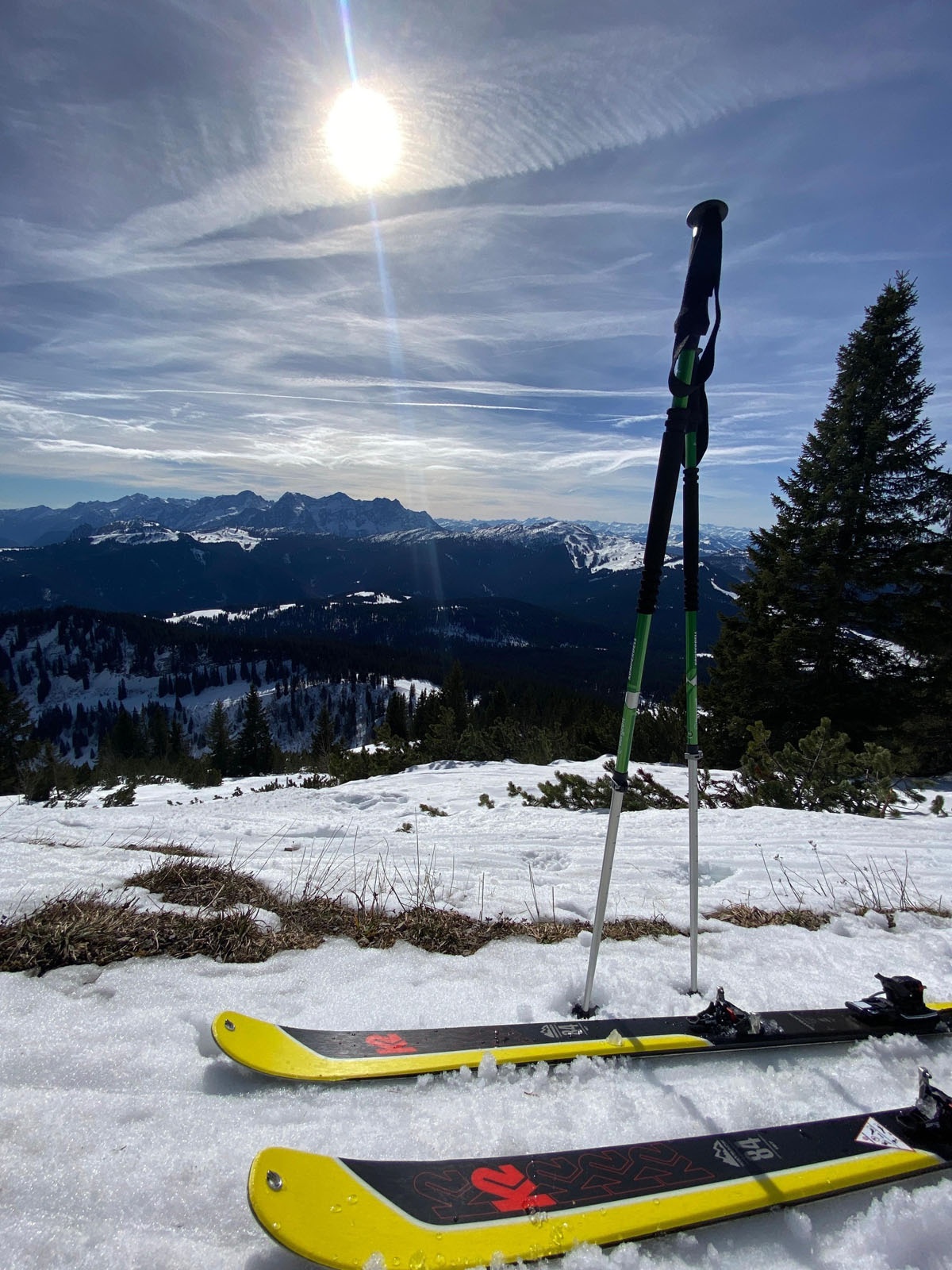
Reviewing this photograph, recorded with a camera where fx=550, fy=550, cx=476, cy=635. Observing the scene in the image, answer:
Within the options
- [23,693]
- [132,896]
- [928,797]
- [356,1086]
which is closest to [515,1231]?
[356,1086]

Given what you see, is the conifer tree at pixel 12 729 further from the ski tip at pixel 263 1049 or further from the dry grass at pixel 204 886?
the ski tip at pixel 263 1049

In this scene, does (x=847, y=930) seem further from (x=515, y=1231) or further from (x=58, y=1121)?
(x=58, y=1121)

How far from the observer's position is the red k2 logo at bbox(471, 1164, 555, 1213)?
1.85 m

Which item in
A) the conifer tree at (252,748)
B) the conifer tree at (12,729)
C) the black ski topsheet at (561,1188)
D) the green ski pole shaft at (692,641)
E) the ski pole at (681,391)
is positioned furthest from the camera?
the conifer tree at (252,748)

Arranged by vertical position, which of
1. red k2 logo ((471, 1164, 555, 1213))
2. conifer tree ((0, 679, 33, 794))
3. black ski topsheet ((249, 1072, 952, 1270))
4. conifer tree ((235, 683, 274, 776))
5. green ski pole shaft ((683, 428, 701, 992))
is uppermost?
green ski pole shaft ((683, 428, 701, 992))

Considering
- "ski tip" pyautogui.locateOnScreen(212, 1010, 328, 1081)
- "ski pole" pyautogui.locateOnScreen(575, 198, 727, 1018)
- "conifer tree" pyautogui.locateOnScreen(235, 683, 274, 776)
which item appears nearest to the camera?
"ski tip" pyautogui.locateOnScreen(212, 1010, 328, 1081)

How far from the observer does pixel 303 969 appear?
10.6 ft

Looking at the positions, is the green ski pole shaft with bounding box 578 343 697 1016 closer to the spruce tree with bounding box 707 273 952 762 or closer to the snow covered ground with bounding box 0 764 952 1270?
the snow covered ground with bounding box 0 764 952 1270

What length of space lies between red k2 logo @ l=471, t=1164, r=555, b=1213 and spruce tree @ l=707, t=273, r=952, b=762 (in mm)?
16692

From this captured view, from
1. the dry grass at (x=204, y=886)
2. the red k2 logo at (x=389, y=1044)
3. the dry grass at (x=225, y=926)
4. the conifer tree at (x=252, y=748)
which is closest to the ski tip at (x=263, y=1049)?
the red k2 logo at (x=389, y=1044)

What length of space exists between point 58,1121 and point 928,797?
12.5 metres

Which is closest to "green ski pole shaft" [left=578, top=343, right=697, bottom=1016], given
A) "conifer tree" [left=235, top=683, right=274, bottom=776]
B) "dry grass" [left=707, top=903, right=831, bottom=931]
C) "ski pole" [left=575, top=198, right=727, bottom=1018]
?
"ski pole" [left=575, top=198, right=727, bottom=1018]

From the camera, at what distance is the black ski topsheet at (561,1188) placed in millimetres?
1692

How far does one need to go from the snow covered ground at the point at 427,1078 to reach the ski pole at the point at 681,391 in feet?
2.47
